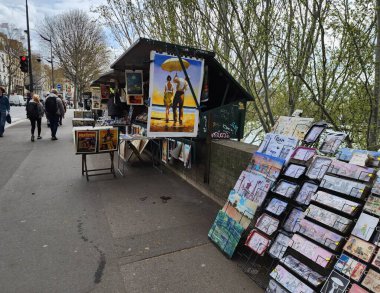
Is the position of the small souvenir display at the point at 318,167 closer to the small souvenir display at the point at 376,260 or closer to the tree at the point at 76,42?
the small souvenir display at the point at 376,260

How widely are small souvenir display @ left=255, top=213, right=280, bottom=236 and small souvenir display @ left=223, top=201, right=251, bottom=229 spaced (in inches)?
8.8

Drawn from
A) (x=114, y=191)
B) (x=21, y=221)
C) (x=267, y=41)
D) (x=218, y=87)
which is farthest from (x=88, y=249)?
(x=267, y=41)

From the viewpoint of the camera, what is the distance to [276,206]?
2.72 m

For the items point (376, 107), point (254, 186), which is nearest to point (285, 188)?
point (254, 186)

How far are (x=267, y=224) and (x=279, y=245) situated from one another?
0.23 meters

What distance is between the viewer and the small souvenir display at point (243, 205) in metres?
2.98

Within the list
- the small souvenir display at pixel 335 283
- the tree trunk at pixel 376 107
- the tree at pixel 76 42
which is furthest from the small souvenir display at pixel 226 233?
the tree at pixel 76 42

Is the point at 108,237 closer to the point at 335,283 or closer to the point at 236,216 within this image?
the point at 236,216

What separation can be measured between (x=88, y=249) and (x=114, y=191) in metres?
2.10

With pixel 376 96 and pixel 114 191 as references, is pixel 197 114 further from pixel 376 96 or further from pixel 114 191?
pixel 376 96

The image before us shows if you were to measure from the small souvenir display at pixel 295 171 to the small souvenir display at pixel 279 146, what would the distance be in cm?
11

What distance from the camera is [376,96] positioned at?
467 cm

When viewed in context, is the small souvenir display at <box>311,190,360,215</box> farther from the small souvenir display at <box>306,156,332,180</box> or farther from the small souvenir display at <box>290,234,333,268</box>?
the small souvenir display at <box>290,234,333,268</box>

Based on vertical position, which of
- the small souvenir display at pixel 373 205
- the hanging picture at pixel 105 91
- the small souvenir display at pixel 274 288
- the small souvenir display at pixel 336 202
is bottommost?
the small souvenir display at pixel 274 288
